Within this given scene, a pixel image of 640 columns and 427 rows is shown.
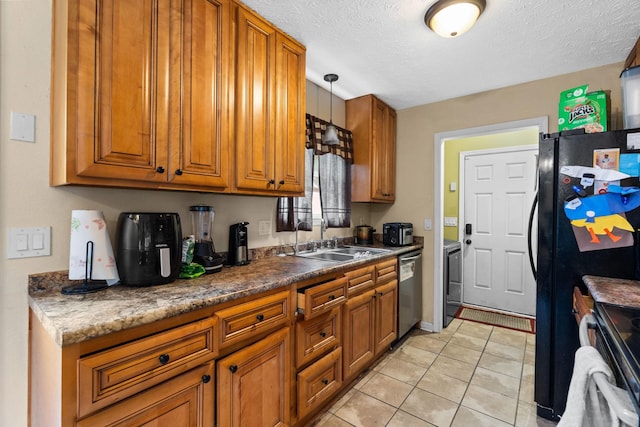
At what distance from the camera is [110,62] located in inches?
45.0

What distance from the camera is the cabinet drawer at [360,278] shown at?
2000mm

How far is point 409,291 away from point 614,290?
1.65 meters

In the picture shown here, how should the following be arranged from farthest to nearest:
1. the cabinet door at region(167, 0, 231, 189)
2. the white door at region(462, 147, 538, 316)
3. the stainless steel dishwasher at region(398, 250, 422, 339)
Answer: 1. the white door at region(462, 147, 538, 316)
2. the stainless steel dishwasher at region(398, 250, 422, 339)
3. the cabinet door at region(167, 0, 231, 189)

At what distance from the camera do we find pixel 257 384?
1.33 m

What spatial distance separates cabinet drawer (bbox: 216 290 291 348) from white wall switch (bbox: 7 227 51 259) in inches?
30.8

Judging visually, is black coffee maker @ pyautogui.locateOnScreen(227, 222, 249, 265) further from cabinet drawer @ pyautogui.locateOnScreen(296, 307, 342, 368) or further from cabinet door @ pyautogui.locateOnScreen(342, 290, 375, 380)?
cabinet door @ pyautogui.locateOnScreen(342, 290, 375, 380)

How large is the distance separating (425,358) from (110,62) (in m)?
2.90

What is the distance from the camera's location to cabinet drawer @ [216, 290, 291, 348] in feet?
3.88

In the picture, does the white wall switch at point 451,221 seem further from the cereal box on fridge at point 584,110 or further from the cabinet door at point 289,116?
the cabinet door at point 289,116

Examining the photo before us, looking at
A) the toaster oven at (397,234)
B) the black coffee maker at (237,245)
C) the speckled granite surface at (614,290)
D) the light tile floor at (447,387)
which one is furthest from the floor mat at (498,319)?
the black coffee maker at (237,245)

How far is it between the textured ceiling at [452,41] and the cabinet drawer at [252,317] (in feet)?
5.31

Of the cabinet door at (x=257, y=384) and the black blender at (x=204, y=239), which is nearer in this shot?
the cabinet door at (x=257, y=384)

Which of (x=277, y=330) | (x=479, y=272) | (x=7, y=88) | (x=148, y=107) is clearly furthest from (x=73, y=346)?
(x=479, y=272)

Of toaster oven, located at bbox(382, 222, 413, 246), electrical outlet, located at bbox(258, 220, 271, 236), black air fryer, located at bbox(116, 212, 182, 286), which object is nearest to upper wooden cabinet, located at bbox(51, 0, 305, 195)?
black air fryer, located at bbox(116, 212, 182, 286)
